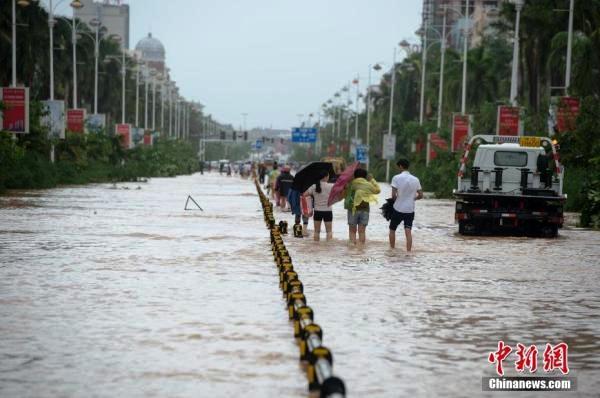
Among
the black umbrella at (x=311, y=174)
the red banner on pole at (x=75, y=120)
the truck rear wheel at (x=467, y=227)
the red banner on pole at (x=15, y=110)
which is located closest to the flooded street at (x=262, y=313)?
the black umbrella at (x=311, y=174)

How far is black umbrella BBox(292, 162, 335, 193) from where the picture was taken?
78.1 ft

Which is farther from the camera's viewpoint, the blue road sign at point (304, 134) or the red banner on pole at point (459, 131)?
the blue road sign at point (304, 134)

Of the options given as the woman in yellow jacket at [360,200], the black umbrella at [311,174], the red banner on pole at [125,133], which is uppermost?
the red banner on pole at [125,133]

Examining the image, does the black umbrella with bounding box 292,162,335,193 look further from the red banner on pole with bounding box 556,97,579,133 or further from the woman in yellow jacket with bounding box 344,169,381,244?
the red banner on pole with bounding box 556,97,579,133

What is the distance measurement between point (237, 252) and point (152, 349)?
9.98m

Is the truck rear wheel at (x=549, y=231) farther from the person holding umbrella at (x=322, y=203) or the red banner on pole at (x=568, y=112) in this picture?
the red banner on pole at (x=568, y=112)

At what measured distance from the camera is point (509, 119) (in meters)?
46.7

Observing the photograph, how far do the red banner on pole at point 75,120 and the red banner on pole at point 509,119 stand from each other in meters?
27.4

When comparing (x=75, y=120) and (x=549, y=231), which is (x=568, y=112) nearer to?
(x=549, y=231)

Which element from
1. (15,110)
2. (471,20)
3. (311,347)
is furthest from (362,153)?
(311,347)

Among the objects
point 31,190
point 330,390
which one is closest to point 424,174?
point 31,190

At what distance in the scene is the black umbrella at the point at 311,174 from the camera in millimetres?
23797

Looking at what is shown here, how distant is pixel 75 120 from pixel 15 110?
18.1 m

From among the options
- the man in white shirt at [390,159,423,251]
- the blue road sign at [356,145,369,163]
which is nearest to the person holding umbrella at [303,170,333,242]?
the man in white shirt at [390,159,423,251]
